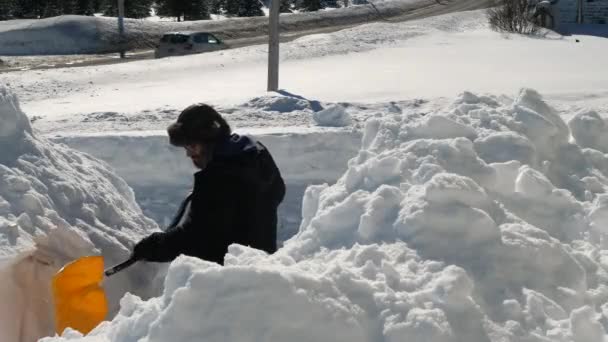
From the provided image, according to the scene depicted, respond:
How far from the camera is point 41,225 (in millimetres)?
3605

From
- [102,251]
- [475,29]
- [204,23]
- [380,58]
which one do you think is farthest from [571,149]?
[204,23]

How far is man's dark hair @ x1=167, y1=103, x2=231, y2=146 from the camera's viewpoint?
3402 millimetres

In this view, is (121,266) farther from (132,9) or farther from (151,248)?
(132,9)

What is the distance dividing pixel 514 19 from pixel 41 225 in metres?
24.7

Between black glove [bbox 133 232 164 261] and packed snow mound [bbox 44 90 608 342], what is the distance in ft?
2.11

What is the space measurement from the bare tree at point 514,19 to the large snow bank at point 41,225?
77.8 feet

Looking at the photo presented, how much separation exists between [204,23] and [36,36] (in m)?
7.23

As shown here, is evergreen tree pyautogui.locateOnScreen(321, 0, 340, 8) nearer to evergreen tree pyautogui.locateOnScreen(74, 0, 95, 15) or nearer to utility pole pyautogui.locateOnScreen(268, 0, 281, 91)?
evergreen tree pyautogui.locateOnScreen(74, 0, 95, 15)

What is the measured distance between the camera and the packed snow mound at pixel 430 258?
6.88 ft

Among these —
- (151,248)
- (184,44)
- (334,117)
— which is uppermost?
(184,44)

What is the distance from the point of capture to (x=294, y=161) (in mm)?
7598

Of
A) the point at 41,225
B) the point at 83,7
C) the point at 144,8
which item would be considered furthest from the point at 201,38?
→ the point at 41,225

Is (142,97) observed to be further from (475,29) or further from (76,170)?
(475,29)

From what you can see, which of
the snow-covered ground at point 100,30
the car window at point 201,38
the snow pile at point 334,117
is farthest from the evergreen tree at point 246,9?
the snow pile at point 334,117
